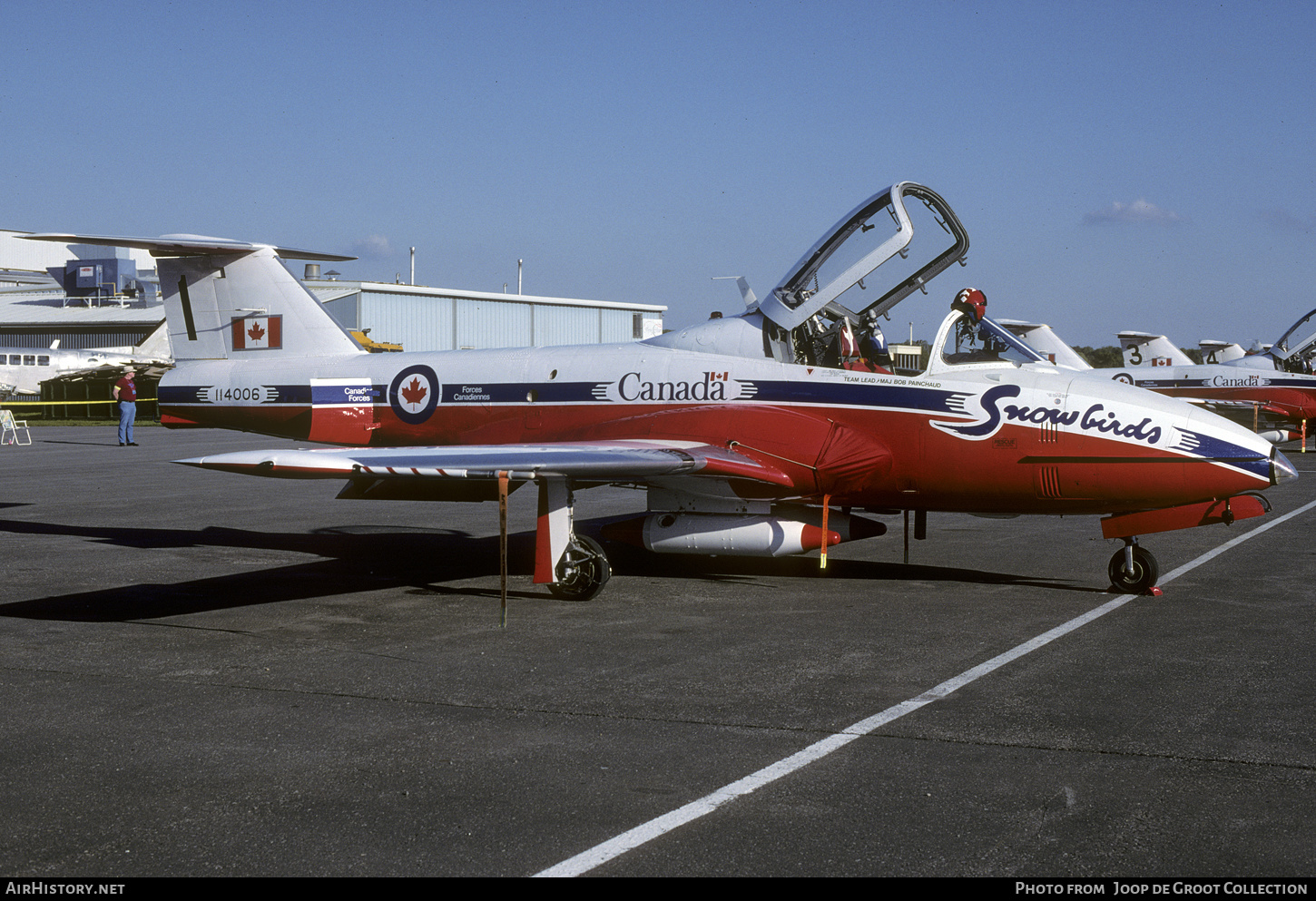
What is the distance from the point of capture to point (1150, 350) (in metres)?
41.1

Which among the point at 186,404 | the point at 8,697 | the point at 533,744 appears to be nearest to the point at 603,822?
the point at 533,744

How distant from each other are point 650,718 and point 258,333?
27.8 feet

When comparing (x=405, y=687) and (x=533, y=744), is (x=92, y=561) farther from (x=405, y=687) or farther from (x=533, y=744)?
(x=533, y=744)

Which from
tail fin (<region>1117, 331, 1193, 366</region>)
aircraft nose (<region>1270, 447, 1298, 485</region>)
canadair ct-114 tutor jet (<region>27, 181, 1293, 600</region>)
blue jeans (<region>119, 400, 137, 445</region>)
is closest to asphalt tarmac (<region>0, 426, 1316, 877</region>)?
canadair ct-114 tutor jet (<region>27, 181, 1293, 600</region>)

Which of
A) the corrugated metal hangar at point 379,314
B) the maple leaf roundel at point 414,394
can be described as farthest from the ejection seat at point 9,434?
the maple leaf roundel at point 414,394

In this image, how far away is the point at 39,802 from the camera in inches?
183

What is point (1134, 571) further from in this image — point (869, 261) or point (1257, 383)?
point (1257, 383)

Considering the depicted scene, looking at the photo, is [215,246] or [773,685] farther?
[215,246]

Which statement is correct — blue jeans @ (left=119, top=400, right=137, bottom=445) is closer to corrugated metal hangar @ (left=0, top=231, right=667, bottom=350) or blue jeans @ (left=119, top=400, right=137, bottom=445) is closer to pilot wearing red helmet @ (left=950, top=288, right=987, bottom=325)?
corrugated metal hangar @ (left=0, top=231, right=667, bottom=350)

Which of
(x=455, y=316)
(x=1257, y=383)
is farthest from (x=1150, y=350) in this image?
(x=455, y=316)

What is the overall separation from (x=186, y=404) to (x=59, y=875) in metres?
9.52

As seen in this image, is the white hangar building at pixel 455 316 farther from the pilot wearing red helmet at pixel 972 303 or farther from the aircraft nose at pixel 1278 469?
the aircraft nose at pixel 1278 469

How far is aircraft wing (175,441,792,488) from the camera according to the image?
8094 millimetres

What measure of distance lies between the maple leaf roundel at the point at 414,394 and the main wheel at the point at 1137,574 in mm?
6649
